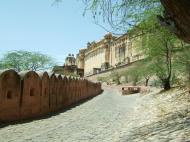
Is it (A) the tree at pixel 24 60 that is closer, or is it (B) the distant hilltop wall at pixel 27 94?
(B) the distant hilltop wall at pixel 27 94

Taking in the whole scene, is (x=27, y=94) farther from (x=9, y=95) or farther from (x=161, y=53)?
(x=161, y=53)

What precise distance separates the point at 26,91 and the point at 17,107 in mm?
1163

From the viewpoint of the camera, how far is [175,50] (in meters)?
27.0

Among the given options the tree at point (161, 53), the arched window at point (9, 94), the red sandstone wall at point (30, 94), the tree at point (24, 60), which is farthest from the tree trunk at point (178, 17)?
the tree at point (24, 60)

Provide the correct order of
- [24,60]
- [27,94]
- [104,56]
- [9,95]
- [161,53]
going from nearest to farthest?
1. [9,95]
2. [27,94]
3. [161,53]
4. [24,60]
5. [104,56]

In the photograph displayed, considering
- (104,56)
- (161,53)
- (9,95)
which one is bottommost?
(9,95)

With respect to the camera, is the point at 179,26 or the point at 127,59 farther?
the point at 127,59

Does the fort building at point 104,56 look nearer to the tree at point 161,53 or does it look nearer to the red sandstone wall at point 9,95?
the tree at point 161,53

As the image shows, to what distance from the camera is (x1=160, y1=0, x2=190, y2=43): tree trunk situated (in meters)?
5.82

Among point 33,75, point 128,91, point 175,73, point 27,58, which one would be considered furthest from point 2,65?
point 33,75

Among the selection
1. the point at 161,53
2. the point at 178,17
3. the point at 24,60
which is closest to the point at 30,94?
the point at 178,17

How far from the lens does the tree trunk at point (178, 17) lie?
5816 mm

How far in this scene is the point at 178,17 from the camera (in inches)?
236

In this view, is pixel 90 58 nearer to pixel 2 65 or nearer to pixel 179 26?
pixel 2 65
